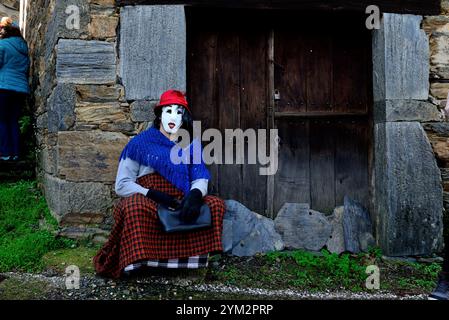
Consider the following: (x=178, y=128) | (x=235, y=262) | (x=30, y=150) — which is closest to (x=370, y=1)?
(x=178, y=128)

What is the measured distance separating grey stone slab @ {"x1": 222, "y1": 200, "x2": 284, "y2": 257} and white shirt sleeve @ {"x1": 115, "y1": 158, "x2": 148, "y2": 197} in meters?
1.03

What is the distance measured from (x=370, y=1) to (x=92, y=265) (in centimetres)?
322

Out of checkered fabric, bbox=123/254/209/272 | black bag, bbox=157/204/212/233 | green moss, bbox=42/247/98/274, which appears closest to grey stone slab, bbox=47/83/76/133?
green moss, bbox=42/247/98/274

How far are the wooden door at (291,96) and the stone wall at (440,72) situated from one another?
56 centimetres

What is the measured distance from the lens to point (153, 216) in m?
2.79

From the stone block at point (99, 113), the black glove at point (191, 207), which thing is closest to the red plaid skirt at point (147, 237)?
the black glove at point (191, 207)

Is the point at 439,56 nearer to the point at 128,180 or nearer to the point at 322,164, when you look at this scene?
the point at 322,164

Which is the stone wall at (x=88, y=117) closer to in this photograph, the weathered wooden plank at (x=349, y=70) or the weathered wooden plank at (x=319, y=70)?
the weathered wooden plank at (x=319, y=70)

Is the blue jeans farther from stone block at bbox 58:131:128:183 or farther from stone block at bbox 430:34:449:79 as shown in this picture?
stone block at bbox 430:34:449:79

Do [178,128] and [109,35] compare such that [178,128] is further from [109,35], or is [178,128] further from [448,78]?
[448,78]

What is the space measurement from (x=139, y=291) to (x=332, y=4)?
9.33 feet

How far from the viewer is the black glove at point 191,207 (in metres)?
2.76

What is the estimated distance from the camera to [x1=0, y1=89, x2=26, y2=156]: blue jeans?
16.0 ft

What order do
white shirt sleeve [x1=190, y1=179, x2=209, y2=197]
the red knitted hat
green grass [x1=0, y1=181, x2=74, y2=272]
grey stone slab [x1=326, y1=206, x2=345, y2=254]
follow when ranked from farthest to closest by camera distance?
grey stone slab [x1=326, y1=206, x2=345, y2=254] < green grass [x1=0, y1=181, x2=74, y2=272] < the red knitted hat < white shirt sleeve [x1=190, y1=179, x2=209, y2=197]
